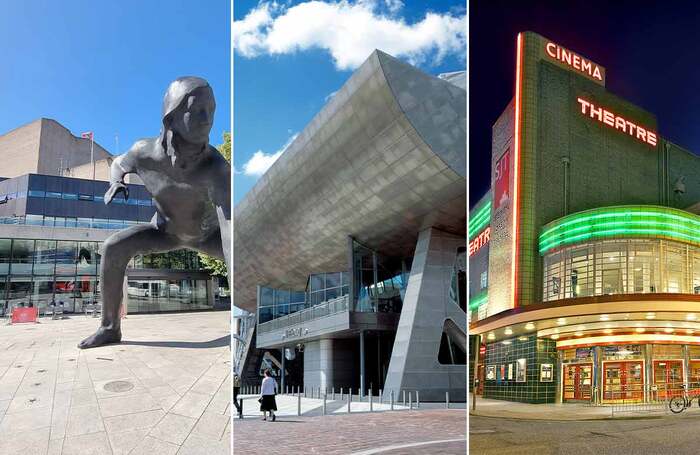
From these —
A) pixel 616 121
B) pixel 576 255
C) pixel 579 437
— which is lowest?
pixel 579 437

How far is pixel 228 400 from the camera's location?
407cm

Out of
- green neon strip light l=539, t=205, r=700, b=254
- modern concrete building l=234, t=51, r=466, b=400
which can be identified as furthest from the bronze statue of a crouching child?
green neon strip light l=539, t=205, r=700, b=254

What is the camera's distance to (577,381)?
4.38 meters

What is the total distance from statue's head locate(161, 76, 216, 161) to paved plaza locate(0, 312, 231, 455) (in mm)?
1401

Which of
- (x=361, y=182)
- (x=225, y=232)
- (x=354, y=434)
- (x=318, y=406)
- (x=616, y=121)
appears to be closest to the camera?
(x=225, y=232)

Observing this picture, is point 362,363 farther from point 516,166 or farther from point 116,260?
point 116,260

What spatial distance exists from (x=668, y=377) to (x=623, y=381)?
0.44 m

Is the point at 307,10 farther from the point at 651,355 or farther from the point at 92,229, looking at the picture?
the point at 651,355

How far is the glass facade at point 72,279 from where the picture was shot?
380 centimetres

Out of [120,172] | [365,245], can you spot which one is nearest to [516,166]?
[365,245]

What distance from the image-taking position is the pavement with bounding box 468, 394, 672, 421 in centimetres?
448

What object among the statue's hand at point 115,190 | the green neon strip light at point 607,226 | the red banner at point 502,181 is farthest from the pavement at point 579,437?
the statue's hand at point 115,190

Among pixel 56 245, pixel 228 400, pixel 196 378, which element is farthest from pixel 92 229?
pixel 228 400

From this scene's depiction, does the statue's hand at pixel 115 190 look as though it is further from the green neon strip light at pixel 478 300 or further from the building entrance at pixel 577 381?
the building entrance at pixel 577 381
